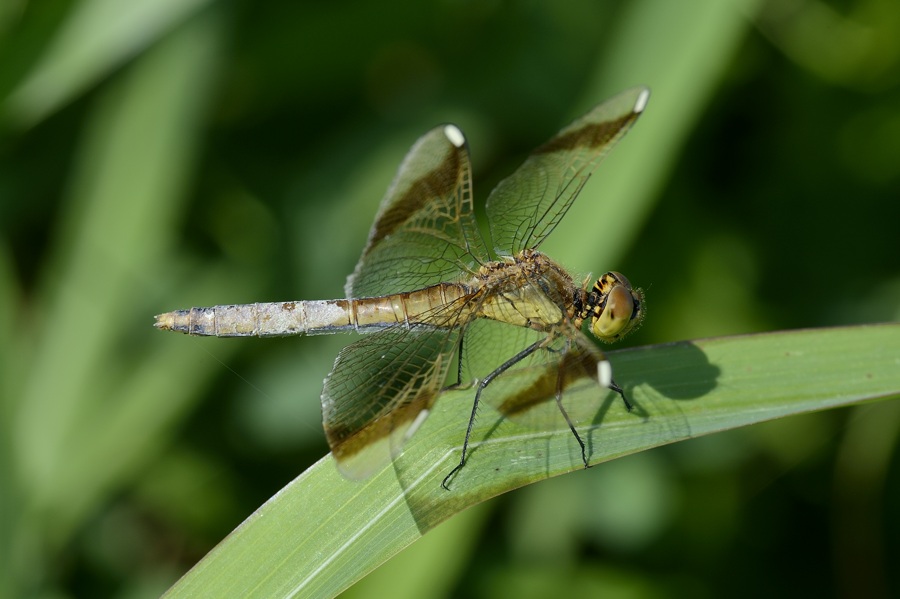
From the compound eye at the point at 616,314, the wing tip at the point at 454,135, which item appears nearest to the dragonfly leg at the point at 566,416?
the compound eye at the point at 616,314

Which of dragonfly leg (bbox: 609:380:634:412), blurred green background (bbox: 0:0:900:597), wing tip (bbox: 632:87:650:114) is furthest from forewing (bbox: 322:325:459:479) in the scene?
wing tip (bbox: 632:87:650:114)

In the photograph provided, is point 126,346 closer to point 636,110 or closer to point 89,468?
point 89,468

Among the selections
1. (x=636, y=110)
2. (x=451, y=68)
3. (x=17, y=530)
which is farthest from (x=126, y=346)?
(x=636, y=110)

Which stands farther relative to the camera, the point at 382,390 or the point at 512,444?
the point at 382,390

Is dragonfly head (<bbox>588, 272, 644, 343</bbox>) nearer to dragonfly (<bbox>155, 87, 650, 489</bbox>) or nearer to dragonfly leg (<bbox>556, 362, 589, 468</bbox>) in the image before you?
dragonfly (<bbox>155, 87, 650, 489</bbox>)

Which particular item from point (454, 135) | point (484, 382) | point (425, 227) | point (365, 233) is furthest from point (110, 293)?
point (484, 382)

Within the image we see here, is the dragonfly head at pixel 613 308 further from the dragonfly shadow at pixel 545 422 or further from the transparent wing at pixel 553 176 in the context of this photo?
the dragonfly shadow at pixel 545 422

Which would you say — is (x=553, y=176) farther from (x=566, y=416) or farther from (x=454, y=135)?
(x=566, y=416)
